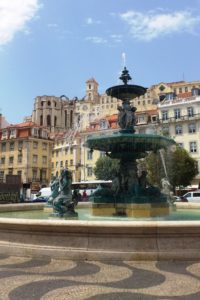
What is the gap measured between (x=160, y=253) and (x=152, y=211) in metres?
5.29

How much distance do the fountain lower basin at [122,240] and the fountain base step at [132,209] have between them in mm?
5053

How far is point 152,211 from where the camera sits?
11.9m

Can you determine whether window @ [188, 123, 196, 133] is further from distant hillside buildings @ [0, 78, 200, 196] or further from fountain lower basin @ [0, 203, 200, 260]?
fountain lower basin @ [0, 203, 200, 260]

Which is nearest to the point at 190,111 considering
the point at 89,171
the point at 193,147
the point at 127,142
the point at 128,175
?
the point at 193,147

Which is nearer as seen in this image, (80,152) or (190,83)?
(80,152)

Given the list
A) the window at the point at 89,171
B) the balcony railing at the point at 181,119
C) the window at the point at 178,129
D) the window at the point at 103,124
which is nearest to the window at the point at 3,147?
the window at the point at 89,171

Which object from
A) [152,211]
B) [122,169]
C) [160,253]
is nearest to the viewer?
[160,253]

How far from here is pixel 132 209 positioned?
11836mm

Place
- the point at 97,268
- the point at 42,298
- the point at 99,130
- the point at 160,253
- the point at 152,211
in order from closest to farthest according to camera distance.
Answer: the point at 42,298 < the point at 97,268 < the point at 160,253 < the point at 152,211 < the point at 99,130

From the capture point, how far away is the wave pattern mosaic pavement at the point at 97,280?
15.5ft

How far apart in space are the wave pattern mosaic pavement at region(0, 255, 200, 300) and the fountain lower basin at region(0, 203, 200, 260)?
16 cm

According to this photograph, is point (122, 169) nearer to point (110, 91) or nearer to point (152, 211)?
point (152, 211)

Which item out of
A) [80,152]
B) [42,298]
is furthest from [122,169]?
[80,152]

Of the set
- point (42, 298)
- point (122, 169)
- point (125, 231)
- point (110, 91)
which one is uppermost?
point (110, 91)
